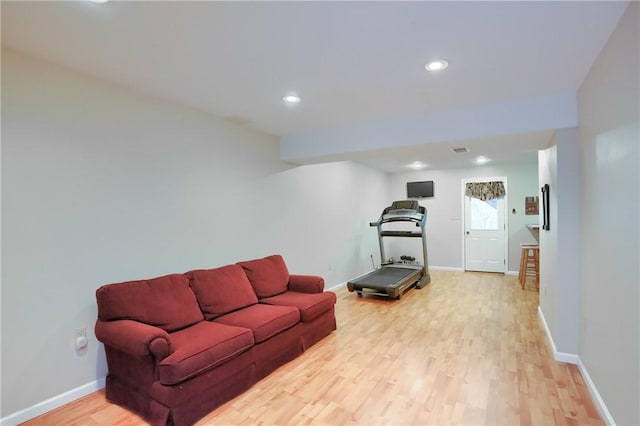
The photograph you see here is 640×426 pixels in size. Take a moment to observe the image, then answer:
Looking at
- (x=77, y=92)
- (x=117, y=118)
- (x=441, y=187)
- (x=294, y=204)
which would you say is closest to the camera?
(x=77, y=92)

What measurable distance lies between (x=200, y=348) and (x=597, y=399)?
2.70 metres

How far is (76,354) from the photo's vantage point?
8.21ft

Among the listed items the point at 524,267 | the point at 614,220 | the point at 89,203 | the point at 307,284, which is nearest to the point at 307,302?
the point at 307,284

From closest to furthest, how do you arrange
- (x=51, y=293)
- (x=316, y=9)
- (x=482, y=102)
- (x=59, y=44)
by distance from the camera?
(x=316, y=9) < (x=59, y=44) < (x=51, y=293) < (x=482, y=102)

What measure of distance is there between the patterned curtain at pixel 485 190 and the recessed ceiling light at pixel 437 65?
5.55m

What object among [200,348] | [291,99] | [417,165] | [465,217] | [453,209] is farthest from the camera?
[453,209]

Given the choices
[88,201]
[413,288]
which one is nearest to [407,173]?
[413,288]

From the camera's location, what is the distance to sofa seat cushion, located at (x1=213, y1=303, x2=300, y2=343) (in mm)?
2771

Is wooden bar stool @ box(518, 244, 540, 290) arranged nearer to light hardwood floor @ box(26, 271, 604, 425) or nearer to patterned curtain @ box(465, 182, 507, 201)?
patterned curtain @ box(465, 182, 507, 201)

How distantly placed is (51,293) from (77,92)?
Result: 1478 millimetres

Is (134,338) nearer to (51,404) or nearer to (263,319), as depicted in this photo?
(51,404)

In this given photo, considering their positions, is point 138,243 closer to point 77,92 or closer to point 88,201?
point 88,201

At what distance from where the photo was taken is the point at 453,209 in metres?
7.70

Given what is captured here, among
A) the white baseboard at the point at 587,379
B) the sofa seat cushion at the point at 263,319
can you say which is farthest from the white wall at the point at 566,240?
the sofa seat cushion at the point at 263,319
